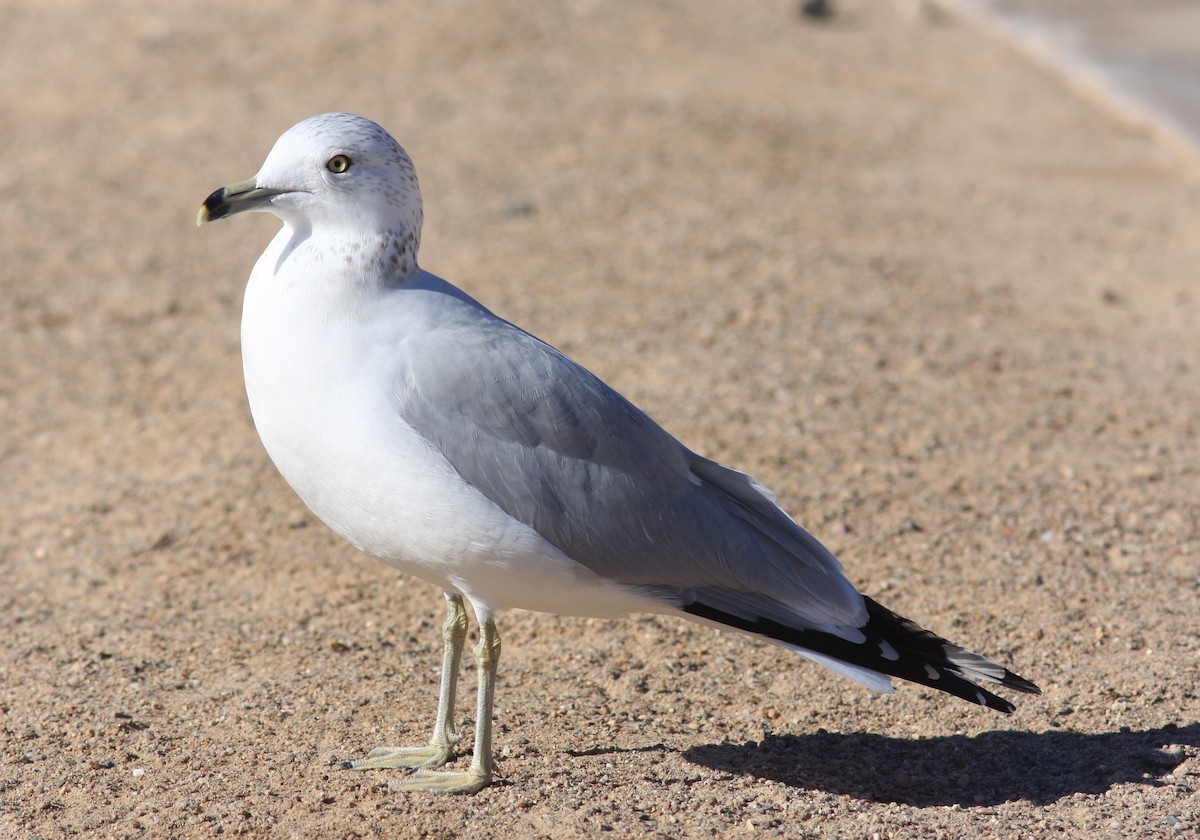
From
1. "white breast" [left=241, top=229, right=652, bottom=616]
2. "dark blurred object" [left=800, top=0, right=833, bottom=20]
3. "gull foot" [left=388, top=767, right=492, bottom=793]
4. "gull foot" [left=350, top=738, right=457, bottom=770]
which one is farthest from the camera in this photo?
"dark blurred object" [left=800, top=0, right=833, bottom=20]

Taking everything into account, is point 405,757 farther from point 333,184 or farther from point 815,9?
point 815,9

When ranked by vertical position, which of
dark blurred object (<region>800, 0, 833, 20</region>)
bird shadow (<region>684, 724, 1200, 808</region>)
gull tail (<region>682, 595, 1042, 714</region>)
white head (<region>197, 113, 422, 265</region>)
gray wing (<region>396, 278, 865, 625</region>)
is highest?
dark blurred object (<region>800, 0, 833, 20</region>)

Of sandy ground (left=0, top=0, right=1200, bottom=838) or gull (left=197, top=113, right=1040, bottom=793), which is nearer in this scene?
gull (left=197, top=113, right=1040, bottom=793)

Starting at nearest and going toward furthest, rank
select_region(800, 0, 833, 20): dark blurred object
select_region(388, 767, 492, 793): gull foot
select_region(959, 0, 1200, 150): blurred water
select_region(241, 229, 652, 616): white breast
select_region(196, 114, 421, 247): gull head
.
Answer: select_region(241, 229, 652, 616): white breast → select_region(196, 114, 421, 247): gull head → select_region(388, 767, 492, 793): gull foot → select_region(959, 0, 1200, 150): blurred water → select_region(800, 0, 833, 20): dark blurred object

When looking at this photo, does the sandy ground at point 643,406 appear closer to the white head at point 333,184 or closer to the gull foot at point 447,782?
the gull foot at point 447,782

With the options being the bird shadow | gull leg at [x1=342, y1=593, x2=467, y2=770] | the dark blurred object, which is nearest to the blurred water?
the dark blurred object

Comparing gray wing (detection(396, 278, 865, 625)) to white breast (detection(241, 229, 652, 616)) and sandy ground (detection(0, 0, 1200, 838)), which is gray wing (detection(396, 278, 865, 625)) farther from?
sandy ground (detection(0, 0, 1200, 838))

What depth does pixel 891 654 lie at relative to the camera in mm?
3928

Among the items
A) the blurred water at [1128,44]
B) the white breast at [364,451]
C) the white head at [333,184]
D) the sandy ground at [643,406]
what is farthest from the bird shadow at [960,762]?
the blurred water at [1128,44]

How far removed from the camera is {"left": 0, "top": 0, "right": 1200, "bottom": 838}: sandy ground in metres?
4.11

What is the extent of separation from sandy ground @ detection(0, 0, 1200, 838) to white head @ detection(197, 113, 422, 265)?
1.59 meters

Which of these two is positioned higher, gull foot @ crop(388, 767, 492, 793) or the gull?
the gull

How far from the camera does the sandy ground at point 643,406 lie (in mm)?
4105

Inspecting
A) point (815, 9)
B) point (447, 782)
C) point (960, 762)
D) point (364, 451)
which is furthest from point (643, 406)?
point (815, 9)
